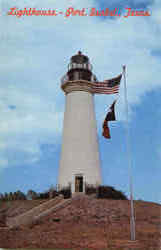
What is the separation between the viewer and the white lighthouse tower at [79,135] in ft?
82.2

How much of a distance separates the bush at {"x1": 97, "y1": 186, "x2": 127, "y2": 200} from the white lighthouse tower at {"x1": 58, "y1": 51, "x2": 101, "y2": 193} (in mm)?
1026

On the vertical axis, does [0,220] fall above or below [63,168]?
below

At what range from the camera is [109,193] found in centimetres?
2392

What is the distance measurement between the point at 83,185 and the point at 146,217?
320 inches

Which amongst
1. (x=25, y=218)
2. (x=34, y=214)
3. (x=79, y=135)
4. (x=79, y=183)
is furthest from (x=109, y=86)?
(x=79, y=183)

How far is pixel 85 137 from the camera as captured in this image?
26.2m

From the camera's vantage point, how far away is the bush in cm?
2372

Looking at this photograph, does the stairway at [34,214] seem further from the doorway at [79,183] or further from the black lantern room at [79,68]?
the black lantern room at [79,68]

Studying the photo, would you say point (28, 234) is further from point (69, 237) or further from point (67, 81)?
point (67, 81)

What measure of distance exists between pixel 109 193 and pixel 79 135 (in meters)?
6.06

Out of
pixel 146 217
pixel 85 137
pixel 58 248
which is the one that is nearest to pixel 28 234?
pixel 58 248

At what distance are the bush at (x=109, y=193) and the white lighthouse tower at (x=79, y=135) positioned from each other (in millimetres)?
1026

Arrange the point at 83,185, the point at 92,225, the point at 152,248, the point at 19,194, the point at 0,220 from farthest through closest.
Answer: the point at 19,194 < the point at 83,185 < the point at 0,220 < the point at 92,225 < the point at 152,248

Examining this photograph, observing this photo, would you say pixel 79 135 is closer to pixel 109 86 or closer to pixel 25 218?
pixel 109 86
